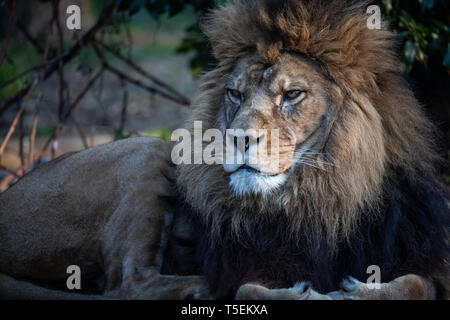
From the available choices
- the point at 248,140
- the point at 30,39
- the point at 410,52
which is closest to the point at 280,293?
the point at 248,140

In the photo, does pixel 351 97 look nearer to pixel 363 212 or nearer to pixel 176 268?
pixel 363 212

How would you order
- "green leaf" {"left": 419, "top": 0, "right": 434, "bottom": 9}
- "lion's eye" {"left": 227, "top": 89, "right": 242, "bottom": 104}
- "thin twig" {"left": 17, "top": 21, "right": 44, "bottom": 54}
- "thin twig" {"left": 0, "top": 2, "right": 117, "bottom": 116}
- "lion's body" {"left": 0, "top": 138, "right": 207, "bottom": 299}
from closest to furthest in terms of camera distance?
"lion's eye" {"left": 227, "top": 89, "right": 242, "bottom": 104} → "lion's body" {"left": 0, "top": 138, "right": 207, "bottom": 299} → "green leaf" {"left": 419, "top": 0, "right": 434, "bottom": 9} → "thin twig" {"left": 0, "top": 2, "right": 117, "bottom": 116} → "thin twig" {"left": 17, "top": 21, "right": 44, "bottom": 54}

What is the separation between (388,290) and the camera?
3.03 metres

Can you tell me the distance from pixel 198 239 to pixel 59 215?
95 cm

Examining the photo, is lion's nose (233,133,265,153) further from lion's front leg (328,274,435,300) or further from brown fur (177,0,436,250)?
lion's front leg (328,274,435,300)

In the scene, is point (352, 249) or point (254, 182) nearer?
point (254, 182)

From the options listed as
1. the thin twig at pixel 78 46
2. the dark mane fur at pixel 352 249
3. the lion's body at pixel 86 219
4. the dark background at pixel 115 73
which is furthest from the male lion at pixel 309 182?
the thin twig at pixel 78 46

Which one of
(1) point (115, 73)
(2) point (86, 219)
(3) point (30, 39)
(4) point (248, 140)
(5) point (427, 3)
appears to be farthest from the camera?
(1) point (115, 73)

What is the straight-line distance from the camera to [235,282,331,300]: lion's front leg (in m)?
2.98

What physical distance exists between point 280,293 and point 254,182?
1.76ft

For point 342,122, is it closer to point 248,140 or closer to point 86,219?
point 248,140

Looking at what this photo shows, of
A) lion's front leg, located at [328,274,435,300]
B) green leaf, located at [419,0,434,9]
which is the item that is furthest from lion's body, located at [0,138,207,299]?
green leaf, located at [419,0,434,9]

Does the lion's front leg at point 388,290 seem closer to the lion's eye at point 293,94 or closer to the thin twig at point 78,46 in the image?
the lion's eye at point 293,94
